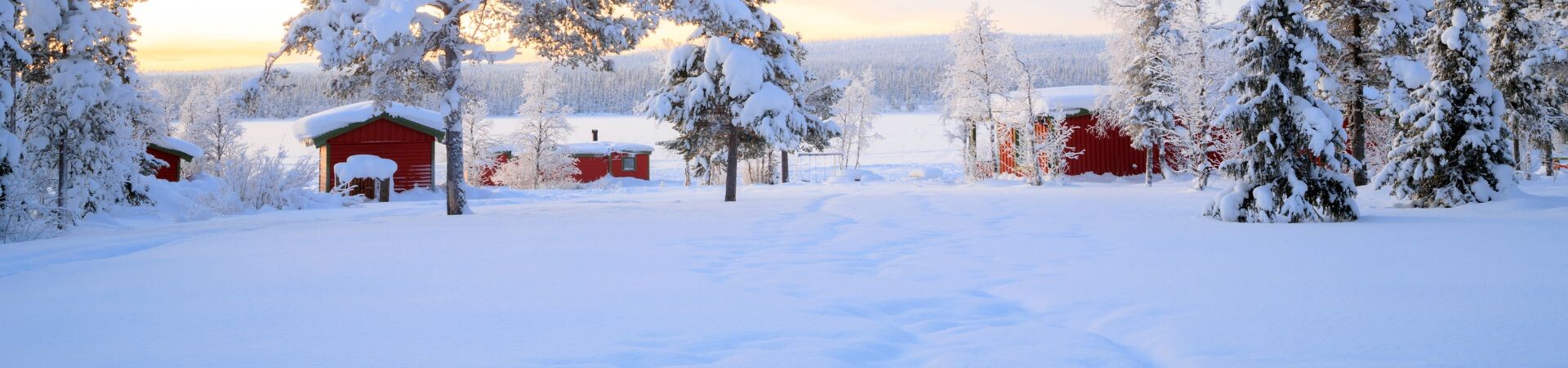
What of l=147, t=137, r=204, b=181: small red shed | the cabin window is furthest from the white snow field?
the cabin window

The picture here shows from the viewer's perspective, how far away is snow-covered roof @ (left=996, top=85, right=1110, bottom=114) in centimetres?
2702

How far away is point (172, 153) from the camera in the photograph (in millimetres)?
28531

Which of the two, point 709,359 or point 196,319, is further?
point 196,319

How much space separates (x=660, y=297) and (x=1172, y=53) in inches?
766

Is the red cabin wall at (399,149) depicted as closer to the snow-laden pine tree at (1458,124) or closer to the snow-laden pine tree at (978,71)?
the snow-laden pine tree at (978,71)

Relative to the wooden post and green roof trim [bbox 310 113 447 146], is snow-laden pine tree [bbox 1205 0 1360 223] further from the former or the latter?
green roof trim [bbox 310 113 447 146]

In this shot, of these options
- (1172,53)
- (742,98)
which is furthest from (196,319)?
(1172,53)

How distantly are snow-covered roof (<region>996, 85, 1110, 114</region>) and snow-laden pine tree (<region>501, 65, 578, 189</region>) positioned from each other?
21848mm

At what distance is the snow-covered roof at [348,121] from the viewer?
26.5m

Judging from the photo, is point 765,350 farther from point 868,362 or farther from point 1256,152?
point 1256,152

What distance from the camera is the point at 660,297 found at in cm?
548

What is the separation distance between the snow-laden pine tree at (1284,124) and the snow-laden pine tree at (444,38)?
9310 millimetres

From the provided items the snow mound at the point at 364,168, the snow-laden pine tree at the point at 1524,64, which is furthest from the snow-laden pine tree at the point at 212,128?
the snow-laden pine tree at the point at 1524,64

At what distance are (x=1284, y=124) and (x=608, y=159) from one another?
4069 cm
